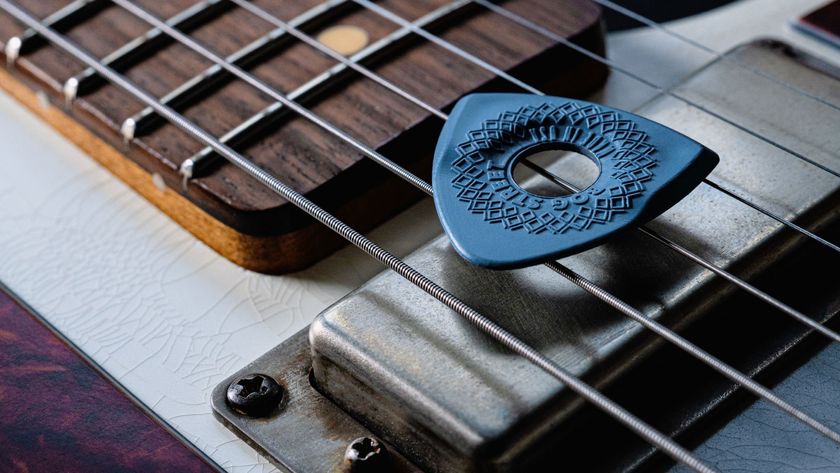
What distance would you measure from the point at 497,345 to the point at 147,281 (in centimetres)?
32

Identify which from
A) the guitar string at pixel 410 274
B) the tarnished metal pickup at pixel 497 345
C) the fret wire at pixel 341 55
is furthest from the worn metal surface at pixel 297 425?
the fret wire at pixel 341 55

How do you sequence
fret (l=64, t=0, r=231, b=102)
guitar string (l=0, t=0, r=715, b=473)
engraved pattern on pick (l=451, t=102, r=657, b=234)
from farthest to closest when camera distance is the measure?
fret (l=64, t=0, r=231, b=102), engraved pattern on pick (l=451, t=102, r=657, b=234), guitar string (l=0, t=0, r=715, b=473)

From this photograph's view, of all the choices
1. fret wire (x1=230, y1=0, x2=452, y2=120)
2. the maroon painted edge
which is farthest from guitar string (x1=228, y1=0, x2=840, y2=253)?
the maroon painted edge

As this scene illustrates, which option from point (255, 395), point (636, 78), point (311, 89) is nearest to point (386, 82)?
point (311, 89)

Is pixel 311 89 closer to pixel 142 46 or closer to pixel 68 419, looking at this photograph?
pixel 142 46

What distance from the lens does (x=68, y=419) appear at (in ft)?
2.46

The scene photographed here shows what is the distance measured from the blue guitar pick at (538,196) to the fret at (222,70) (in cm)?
27

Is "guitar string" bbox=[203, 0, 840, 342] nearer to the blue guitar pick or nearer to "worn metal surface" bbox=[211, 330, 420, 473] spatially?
the blue guitar pick

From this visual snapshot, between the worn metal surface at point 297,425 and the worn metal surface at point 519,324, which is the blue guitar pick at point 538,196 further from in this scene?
the worn metal surface at point 297,425

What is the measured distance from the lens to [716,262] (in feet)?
2.39

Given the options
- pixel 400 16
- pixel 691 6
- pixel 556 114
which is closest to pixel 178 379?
pixel 556 114

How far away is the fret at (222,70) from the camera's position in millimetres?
918

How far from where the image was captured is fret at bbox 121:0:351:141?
0.92m

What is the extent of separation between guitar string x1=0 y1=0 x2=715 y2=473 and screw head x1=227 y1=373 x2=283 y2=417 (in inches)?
4.6
